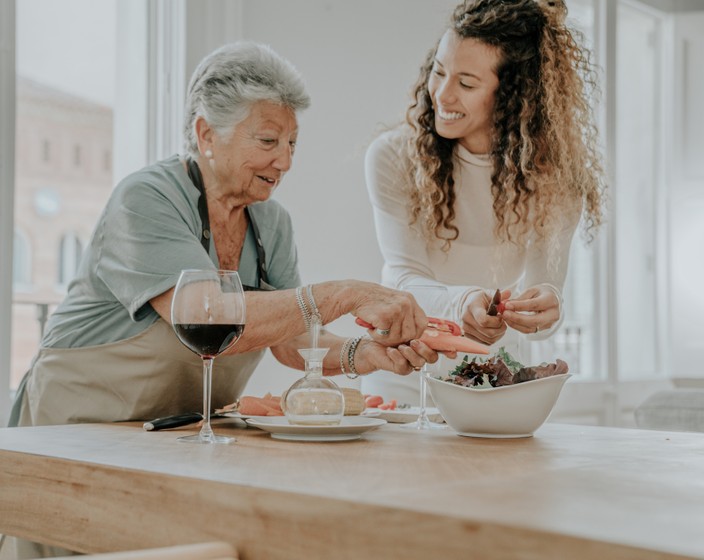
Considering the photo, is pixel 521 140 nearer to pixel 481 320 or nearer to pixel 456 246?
pixel 456 246

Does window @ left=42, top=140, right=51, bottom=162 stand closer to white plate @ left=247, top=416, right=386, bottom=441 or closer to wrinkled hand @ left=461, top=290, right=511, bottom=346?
wrinkled hand @ left=461, top=290, right=511, bottom=346

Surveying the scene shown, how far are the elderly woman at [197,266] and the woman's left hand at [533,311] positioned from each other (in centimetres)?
23

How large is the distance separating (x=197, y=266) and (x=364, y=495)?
2.85 feet

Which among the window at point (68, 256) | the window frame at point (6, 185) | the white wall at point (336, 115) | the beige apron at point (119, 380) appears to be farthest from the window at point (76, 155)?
the beige apron at point (119, 380)

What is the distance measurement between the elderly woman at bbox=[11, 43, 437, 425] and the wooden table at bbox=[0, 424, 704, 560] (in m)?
0.30

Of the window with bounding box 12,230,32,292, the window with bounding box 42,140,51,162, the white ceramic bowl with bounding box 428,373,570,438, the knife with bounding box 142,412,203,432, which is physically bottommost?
the knife with bounding box 142,412,203,432

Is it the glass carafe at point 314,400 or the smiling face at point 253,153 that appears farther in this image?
the smiling face at point 253,153

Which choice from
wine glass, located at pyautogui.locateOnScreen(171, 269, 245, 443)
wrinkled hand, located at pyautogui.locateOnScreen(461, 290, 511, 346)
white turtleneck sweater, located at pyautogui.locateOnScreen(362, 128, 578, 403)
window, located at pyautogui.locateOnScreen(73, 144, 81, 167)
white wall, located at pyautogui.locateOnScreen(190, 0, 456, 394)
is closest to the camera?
wine glass, located at pyautogui.locateOnScreen(171, 269, 245, 443)

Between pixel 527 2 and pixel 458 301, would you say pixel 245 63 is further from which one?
pixel 527 2

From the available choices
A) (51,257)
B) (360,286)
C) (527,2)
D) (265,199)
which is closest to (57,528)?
(360,286)

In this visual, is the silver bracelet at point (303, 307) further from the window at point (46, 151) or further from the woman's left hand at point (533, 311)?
the window at point (46, 151)

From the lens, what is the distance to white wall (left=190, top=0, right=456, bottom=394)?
360 centimetres

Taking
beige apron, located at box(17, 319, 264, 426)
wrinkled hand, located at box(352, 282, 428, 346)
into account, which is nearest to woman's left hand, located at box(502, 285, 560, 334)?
wrinkled hand, located at box(352, 282, 428, 346)

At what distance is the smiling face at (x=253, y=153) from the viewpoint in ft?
6.43
